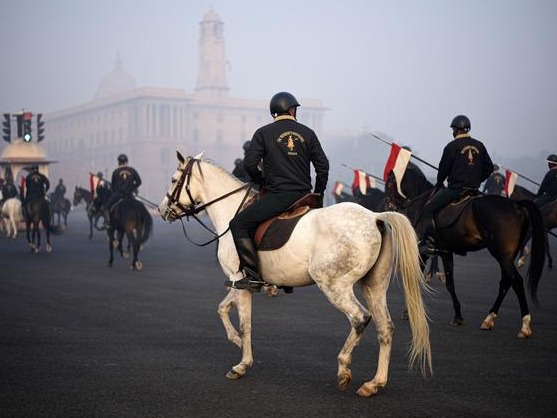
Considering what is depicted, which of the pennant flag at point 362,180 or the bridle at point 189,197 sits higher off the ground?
the bridle at point 189,197

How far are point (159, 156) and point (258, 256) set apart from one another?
130 meters

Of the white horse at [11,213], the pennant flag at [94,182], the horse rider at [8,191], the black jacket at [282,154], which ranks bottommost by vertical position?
the white horse at [11,213]

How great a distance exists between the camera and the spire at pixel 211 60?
164375mm

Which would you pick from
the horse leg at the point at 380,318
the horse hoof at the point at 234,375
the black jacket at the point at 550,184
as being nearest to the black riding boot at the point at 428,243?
the horse leg at the point at 380,318

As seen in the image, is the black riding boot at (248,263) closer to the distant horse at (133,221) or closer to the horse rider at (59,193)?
the distant horse at (133,221)

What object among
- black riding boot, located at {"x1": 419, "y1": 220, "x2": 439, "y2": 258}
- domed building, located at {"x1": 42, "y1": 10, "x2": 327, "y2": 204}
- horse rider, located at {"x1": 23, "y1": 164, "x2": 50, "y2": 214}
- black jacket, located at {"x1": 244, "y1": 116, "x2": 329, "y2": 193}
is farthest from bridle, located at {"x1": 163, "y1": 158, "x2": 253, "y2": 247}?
domed building, located at {"x1": 42, "y1": 10, "x2": 327, "y2": 204}

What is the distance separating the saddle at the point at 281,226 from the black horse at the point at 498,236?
3349 mm

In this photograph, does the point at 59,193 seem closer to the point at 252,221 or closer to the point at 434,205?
the point at 434,205

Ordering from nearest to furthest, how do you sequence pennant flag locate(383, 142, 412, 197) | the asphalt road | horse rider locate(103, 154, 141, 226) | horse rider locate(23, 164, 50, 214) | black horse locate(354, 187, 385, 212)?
the asphalt road → pennant flag locate(383, 142, 412, 197) → horse rider locate(103, 154, 141, 226) → black horse locate(354, 187, 385, 212) → horse rider locate(23, 164, 50, 214)

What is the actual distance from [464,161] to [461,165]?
0.20 ft

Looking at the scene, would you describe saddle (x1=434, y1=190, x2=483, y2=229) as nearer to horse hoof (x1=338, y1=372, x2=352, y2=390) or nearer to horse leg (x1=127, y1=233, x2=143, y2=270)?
horse hoof (x1=338, y1=372, x2=352, y2=390)

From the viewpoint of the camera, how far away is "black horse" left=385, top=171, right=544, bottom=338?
10.2 metres

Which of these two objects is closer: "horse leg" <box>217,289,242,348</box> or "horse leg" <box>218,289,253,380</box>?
"horse leg" <box>218,289,253,380</box>

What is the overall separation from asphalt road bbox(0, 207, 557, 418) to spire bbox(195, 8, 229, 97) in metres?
151
